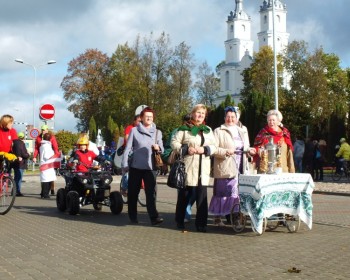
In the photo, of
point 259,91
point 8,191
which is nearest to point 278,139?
point 8,191

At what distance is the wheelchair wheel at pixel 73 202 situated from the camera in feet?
39.9

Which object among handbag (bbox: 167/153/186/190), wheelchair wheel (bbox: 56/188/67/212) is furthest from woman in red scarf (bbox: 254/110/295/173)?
wheelchair wheel (bbox: 56/188/67/212)

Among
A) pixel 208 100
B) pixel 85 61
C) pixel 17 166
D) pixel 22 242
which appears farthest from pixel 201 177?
pixel 208 100

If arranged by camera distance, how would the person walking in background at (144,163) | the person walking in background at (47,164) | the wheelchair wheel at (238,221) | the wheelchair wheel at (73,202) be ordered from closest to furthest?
1. the wheelchair wheel at (238,221)
2. the person walking in background at (144,163)
3. the wheelchair wheel at (73,202)
4. the person walking in background at (47,164)

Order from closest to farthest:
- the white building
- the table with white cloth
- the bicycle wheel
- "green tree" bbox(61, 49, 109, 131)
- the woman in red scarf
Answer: the table with white cloth → the woman in red scarf → the bicycle wheel → "green tree" bbox(61, 49, 109, 131) → the white building

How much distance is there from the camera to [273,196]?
958cm

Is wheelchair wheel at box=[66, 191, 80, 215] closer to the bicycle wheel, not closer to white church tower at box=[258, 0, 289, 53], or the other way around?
the bicycle wheel

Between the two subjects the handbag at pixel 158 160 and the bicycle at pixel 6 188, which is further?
the bicycle at pixel 6 188

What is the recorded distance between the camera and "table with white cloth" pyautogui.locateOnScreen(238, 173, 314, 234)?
30.7 feet

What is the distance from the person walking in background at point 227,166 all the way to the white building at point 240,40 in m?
123

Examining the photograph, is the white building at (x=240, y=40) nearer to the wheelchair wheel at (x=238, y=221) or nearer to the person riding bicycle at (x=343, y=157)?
the person riding bicycle at (x=343, y=157)

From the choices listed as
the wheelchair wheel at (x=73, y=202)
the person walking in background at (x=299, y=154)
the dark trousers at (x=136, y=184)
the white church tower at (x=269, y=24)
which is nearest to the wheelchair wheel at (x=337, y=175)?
the person walking in background at (x=299, y=154)

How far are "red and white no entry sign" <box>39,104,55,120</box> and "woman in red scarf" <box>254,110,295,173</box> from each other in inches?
595

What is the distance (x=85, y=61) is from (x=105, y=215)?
6645 cm
